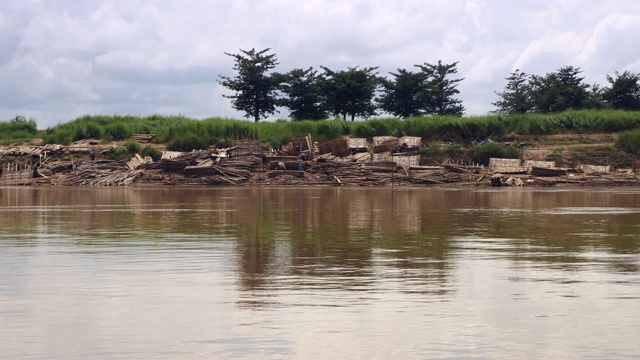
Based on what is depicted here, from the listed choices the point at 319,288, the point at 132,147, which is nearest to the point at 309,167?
the point at 132,147

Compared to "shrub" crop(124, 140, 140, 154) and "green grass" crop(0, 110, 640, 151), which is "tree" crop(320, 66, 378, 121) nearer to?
"green grass" crop(0, 110, 640, 151)

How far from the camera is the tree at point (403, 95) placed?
72312 millimetres

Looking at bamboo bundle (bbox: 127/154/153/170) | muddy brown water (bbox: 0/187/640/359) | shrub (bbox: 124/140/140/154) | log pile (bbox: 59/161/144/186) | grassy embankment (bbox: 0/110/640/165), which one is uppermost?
grassy embankment (bbox: 0/110/640/165)

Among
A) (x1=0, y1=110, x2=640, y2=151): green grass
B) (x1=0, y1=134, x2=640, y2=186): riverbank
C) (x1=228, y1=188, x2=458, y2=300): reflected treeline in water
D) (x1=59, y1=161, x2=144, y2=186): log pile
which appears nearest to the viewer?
(x1=228, y1=188, x2=458, y2=300): reflected treeline in water

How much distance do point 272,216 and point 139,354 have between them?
1733 cm

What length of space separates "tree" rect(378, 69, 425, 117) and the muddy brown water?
48742 mm

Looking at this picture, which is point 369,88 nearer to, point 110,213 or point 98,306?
point 110,213

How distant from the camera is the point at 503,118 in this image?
5922 cm

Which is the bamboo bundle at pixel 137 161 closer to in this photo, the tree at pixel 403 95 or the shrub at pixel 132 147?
the shrub at pixel 132 147

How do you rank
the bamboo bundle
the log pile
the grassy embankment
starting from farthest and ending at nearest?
1. the grassy embankment
2. the bamboo bundle
3. the log pile

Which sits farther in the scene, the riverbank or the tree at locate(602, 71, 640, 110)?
the tree at locate(602, 71, 640, 110)

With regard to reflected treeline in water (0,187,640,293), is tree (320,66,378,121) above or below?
above

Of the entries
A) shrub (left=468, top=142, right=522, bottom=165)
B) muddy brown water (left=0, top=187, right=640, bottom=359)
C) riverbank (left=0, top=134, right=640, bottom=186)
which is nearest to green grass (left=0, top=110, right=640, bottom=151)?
riverbank (left=0, top=134, right=640, bottom=186)

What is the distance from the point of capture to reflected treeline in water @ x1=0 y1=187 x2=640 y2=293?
14016mm
